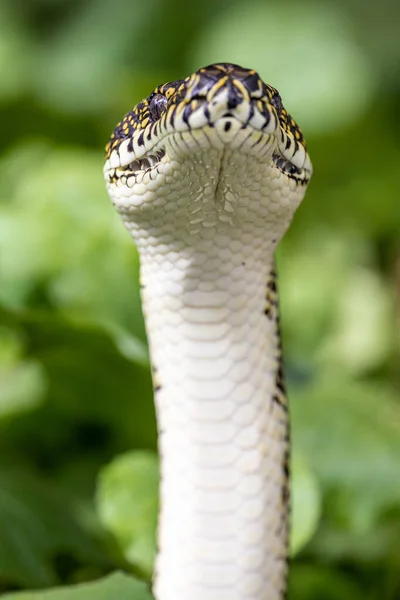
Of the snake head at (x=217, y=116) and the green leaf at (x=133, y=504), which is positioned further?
the green leaf at (x=133, y=504)

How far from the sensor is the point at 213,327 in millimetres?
712

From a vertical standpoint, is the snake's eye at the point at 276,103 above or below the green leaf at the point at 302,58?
below

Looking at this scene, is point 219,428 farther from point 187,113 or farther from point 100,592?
point 187,113

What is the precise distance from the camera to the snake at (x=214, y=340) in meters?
0.65

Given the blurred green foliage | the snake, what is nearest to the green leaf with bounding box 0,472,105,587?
the blurred green foliage

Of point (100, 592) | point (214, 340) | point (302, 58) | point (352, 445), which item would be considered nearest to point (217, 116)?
point (214, 340)

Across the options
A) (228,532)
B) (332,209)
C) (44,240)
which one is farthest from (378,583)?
(332,209)

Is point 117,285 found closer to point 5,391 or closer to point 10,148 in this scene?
point 5,391

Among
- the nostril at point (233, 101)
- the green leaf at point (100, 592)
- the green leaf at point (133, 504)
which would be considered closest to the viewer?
the nostril at point (233, 101)

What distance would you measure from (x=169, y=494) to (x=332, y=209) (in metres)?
1.19

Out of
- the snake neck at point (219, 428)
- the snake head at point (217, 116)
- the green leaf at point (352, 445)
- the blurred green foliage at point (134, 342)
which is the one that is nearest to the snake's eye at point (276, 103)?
the snake head at point (217, 116)

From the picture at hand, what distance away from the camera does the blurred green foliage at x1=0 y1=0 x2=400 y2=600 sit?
2.91 ft

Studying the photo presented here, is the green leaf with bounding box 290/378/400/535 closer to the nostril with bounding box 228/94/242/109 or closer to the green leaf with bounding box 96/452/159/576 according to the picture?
the green leaf with bounding box 96/452/159/576

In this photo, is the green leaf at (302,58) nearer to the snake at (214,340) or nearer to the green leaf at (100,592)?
the snake at (214,340)
